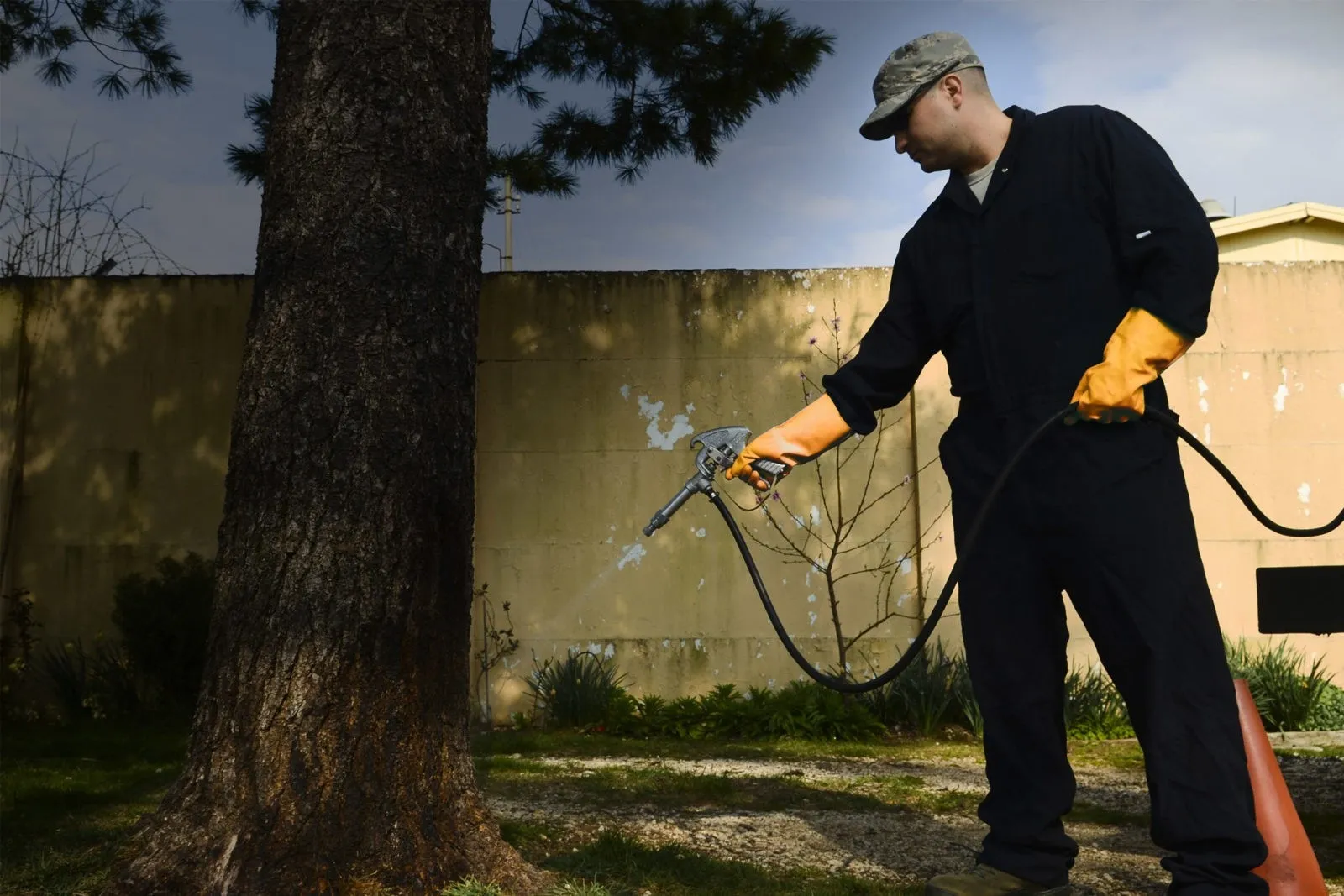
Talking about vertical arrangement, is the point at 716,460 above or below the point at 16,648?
above

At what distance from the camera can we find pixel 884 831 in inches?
149

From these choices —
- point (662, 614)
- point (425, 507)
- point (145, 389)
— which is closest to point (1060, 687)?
point (425, 507)

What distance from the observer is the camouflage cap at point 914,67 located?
271cm

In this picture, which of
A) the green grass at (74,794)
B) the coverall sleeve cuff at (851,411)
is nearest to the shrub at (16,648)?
the green grass at (74,794)

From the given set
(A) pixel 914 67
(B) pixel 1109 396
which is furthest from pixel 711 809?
(A) pixel 914 67

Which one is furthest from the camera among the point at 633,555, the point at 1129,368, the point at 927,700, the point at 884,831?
the point at 633,555

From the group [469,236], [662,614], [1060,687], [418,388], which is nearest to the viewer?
[1060,687]

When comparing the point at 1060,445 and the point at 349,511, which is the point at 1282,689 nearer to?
the point at 1060,445

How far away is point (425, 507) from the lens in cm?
298

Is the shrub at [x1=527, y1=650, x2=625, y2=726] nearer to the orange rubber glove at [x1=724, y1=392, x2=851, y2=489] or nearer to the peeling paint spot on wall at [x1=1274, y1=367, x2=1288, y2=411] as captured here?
the orange rubber glove at [x1=724, y1=392, x2=851, y2=489]

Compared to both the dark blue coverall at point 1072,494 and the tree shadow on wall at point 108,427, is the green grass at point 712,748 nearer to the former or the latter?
the tree shadow on wall at point 108,427

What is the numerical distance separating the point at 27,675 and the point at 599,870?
501 centimetres

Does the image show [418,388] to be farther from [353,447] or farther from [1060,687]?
[1060,687]

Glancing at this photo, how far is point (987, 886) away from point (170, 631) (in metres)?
5.03
